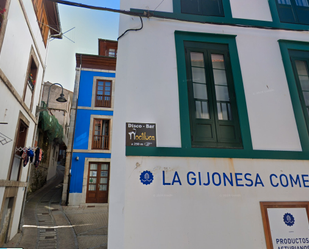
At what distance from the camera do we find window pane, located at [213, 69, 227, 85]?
15.1ft

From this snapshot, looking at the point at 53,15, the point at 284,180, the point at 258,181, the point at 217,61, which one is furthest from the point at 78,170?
the point at 284,180

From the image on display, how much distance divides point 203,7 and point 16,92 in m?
5.68

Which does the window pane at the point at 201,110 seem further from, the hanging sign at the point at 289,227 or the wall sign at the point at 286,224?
the hanging sign at the point at 289,227

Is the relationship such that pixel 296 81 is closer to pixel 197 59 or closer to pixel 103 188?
pixel 197 59

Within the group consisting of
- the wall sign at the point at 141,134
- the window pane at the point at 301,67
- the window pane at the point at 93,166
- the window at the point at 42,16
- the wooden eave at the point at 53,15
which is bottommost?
the wall sign at the point at 141,134

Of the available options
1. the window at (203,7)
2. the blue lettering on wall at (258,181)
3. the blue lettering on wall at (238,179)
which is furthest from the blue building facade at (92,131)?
the blue lettering on wall at (258,181)

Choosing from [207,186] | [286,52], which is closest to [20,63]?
[207,186]

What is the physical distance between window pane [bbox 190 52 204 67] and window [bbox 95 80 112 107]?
10.5 meters

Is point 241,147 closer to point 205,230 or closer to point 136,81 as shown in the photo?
point 205,230

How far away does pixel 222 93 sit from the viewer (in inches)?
178

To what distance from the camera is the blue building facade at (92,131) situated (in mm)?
12906

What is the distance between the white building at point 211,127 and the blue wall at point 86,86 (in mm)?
10331

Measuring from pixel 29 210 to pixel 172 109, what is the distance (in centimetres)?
974

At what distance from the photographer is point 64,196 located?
1255 cm
